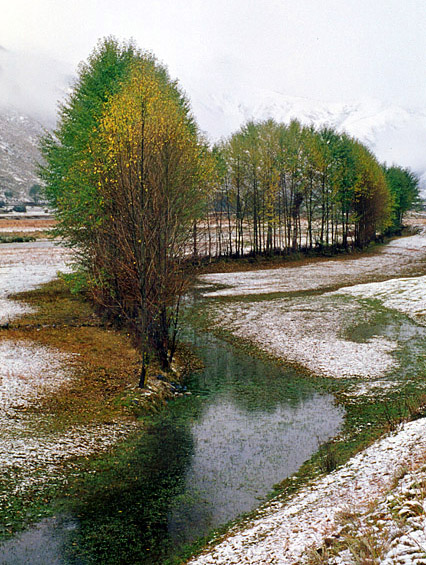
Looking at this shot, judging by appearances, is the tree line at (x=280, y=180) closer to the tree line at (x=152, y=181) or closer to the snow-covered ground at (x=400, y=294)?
the tree line at (x=152, y=181)

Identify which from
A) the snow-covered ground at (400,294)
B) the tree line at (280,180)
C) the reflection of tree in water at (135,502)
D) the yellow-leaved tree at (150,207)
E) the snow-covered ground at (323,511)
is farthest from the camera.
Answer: the tree line at (280,180)

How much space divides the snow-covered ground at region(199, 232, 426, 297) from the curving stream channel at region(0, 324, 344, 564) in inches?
835

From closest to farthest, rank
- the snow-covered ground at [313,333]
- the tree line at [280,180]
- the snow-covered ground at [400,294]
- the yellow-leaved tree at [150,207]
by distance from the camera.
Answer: the yellow-leaved tree at [150,207] → the snow-covered ground at [313,333] → the snow-covered ground at [400,294] → the tree line at [280,180]

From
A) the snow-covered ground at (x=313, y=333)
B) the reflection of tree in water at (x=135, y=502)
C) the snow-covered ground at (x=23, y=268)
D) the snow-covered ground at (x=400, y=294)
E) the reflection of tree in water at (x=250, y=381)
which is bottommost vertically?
the reflection of tree in water at (x=135, y=502)

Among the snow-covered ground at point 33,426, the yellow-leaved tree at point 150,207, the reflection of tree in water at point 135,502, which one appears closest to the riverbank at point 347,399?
the reflection of tree in water at point 135,502

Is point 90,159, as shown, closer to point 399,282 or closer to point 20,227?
point 399,282

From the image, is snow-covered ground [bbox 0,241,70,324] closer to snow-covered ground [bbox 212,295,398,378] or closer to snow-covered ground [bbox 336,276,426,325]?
snow-covered ground [bbox 212,295,398,378]

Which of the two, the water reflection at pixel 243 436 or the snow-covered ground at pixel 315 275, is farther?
the snow-covered ground at pixel 315 275


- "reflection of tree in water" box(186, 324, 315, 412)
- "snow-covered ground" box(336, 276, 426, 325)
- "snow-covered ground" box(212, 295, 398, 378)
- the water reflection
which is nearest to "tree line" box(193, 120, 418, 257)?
"snow-covered ground" box(336, 276, 426, 325)

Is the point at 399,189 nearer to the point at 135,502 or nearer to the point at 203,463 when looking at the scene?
the point at 203,463

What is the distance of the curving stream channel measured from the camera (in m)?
9.44

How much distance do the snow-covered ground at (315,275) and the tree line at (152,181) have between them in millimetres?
6292

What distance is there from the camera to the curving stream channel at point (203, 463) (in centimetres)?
944

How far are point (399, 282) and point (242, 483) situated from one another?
102ft
